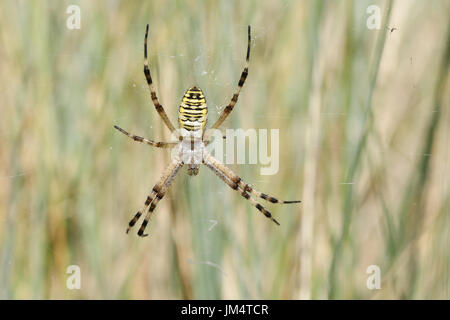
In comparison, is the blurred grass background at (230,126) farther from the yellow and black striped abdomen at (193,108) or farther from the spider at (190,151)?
the yellow and black striped abdomen at (193,108)

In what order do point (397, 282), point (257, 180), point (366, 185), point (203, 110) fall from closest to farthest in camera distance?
1. point (203, 110)
2. point (397, 282)
3. point (366, 185)
4. point (257, 180)

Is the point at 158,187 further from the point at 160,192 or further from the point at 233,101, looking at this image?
the point at 233,101

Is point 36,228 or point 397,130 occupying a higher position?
point 397,130

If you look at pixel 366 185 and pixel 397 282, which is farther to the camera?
pixel 366 185

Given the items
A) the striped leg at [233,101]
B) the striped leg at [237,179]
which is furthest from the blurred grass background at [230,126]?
the striped leg at [237,179]

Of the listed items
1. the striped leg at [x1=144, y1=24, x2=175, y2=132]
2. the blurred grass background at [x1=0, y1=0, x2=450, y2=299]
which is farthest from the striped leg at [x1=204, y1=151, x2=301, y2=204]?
the striped leg at [x1=144, y1=24, x2=175, y2=132]
